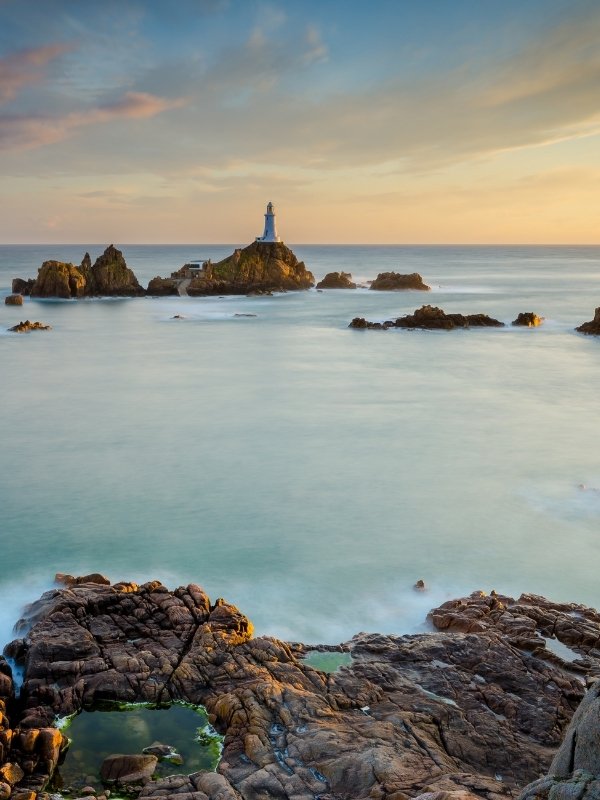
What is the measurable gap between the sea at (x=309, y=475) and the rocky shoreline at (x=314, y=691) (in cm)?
121

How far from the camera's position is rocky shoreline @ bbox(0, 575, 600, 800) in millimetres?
6262

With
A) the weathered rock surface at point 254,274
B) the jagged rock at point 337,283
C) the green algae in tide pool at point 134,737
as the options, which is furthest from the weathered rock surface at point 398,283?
the green algae in tide pool at point 134,737

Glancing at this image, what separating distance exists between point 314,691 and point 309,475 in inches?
349

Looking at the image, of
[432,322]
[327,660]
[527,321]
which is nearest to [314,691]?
[327,660]

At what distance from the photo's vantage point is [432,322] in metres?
41.4

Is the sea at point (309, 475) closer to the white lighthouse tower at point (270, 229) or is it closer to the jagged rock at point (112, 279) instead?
the jagged rock at point (112, 279)

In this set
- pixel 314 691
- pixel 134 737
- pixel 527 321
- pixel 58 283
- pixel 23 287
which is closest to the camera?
pixel 134 737

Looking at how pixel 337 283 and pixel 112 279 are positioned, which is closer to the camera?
pixel 112 279

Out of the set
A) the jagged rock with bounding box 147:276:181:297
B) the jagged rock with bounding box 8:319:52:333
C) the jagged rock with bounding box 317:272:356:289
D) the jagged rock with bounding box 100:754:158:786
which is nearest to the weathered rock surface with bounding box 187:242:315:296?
the jagged rock with bounding box 147:276:181:297

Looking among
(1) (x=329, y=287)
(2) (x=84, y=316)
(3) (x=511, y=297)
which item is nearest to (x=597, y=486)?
(2) (x=84, y=316)

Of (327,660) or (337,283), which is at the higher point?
(337,283)

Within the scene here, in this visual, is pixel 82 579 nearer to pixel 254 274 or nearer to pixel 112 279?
pixel 112 279

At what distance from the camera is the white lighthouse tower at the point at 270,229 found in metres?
72.6

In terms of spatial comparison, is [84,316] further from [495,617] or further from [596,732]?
[596,732]
